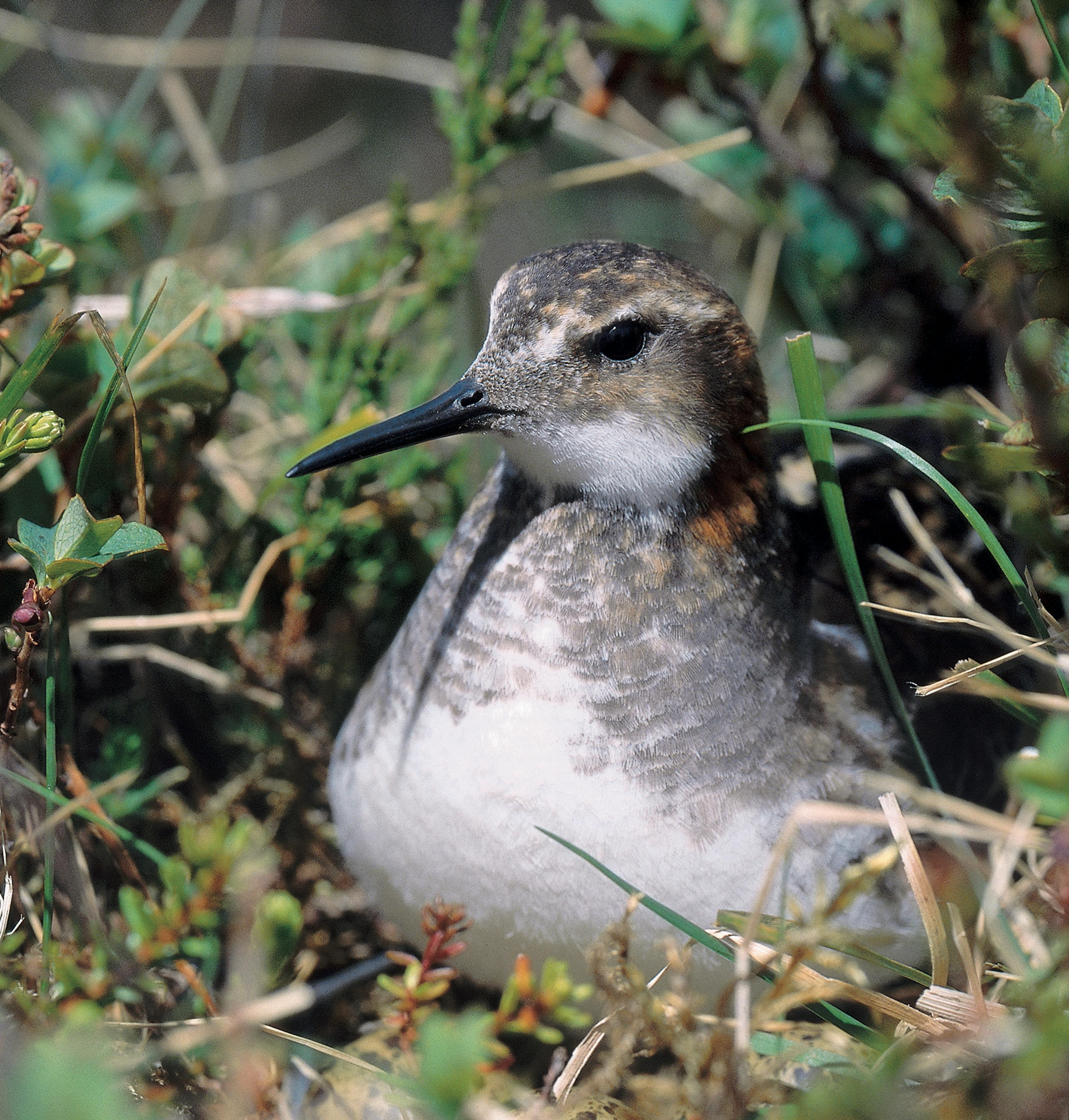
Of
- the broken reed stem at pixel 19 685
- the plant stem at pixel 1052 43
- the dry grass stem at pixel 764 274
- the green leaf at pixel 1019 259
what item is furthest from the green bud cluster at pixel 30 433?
the dry grass stem at pixel 764 274

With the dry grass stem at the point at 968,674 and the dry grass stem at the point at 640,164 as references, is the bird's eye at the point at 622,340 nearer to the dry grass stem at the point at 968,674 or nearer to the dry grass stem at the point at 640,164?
the dry grass stem at the point at 968,674

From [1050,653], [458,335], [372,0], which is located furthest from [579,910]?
[372,0]

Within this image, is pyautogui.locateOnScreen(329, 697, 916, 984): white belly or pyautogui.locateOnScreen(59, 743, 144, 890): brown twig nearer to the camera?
pyautogui.locateOnScreen(329, 697, 916, 984): white belly

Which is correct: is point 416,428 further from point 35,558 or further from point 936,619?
point 936,619

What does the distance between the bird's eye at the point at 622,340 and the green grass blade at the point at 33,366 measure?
0.59 meters

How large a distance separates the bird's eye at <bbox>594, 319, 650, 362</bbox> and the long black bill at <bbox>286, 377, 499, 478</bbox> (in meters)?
0.15

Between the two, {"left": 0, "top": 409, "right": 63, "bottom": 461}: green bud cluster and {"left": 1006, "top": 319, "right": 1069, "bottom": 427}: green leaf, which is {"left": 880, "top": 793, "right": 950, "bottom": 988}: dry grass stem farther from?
{"left": 0, "top": 409, "right": 63, "bottom": 461}: green bud cluster

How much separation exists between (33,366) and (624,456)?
0.68 meters

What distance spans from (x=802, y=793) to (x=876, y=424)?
2.99 ft

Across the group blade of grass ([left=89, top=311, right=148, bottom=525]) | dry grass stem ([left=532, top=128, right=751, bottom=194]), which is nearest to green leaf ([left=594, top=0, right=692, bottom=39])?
dry grass stem ([left=532, top=128, right=751, bottom=194])

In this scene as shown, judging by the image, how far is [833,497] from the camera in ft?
4.36

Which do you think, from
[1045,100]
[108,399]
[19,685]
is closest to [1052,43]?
[1045,100]

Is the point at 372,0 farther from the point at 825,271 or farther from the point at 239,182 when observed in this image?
the point at 825,271

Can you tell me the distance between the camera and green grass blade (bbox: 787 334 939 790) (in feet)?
4.23
